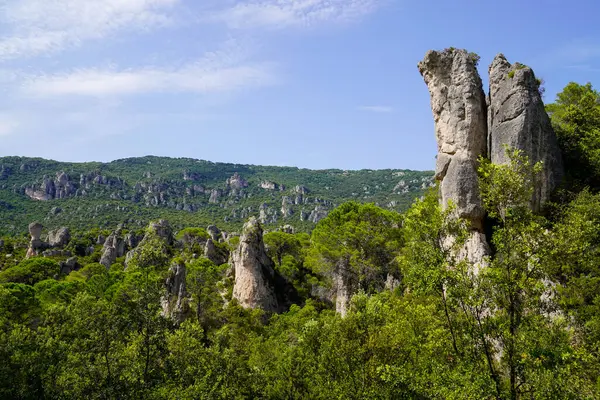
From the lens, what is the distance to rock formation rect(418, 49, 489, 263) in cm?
2877

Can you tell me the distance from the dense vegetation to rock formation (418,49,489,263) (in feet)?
12.1

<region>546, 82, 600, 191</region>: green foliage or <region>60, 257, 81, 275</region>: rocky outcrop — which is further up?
<region>546, 82, 600, 191</region>: green foliage

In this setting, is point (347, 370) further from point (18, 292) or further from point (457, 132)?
point (18, 292)

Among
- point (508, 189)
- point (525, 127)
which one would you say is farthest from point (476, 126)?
point (508, 189)

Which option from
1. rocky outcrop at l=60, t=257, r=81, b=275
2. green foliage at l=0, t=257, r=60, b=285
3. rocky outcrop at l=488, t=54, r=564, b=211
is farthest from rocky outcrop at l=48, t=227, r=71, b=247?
rocky outcrop at l=488, t=54, r=564, b=211

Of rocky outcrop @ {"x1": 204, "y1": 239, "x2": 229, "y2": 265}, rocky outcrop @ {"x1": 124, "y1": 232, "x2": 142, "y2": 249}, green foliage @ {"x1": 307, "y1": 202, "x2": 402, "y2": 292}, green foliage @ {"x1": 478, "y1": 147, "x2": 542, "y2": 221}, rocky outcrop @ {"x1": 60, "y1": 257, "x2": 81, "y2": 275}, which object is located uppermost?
green foliage @ {"x1": 478, "y1": 147, "x2": 542, "y2": 221}

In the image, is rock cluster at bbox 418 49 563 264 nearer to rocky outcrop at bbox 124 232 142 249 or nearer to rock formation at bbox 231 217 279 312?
rock formation at bbox 231 217 279 312

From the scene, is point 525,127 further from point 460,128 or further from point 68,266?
point 68,266

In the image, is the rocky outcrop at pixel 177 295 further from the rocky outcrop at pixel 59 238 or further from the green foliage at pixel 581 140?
the rocky outcrop at pixel 59 238

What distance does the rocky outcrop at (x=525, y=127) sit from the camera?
90.3 ft

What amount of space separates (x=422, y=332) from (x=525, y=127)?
17117 millimetres

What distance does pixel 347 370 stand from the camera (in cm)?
1741

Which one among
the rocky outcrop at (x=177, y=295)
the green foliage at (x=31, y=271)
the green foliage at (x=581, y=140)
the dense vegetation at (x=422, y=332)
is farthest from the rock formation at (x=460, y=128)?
the green foliage at (x=31, y=271)

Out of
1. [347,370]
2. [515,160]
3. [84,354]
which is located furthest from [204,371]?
[515,160]
